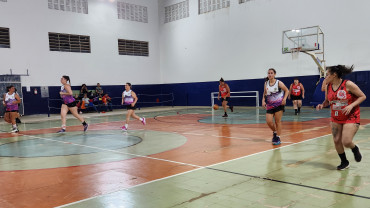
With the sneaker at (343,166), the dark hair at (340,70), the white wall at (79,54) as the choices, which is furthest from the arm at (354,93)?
the white wall at (79,54)

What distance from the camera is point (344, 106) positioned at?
520cm

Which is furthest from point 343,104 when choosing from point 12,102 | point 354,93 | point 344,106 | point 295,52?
point 295,52

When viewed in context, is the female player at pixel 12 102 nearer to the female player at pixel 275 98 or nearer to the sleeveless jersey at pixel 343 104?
the female player at pixel 275 98

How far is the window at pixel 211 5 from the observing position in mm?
23095

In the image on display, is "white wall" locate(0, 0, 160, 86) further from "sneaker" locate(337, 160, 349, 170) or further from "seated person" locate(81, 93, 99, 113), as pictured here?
"sneaker" locate(337, 160, 349, 170)

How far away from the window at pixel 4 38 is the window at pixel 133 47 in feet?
26.7

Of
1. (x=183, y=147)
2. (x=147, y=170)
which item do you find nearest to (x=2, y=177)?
(x=147, y=170)

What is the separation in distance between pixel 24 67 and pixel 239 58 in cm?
1467

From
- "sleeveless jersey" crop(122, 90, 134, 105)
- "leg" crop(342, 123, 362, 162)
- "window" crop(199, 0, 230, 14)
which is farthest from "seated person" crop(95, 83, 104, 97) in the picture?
"leg" crop(342, 123, 362, 162)

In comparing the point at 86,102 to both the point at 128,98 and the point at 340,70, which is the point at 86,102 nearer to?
the point at 128,98

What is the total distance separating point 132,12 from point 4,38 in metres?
10.1

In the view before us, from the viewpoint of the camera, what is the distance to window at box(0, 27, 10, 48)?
1911 cm

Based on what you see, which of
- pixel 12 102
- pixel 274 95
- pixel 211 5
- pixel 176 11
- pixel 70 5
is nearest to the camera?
pixel 274 95

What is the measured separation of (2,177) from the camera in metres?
5.66
